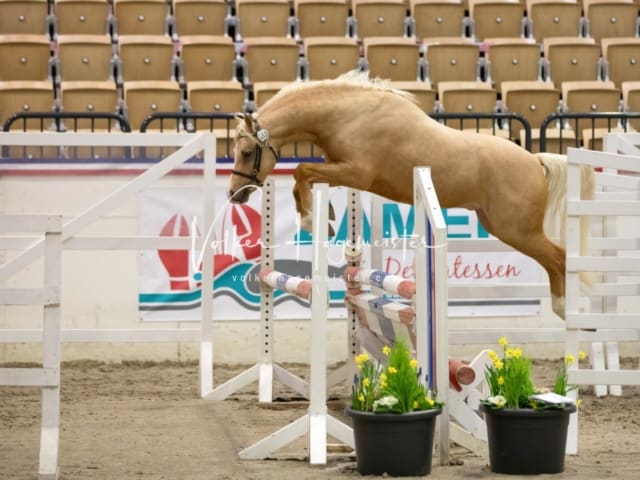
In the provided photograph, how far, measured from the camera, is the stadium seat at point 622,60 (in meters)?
10.4

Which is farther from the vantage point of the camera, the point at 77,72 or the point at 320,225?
the point at 77,72

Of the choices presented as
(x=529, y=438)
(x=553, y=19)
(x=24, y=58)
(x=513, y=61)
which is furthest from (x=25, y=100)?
(x=529, y=438)

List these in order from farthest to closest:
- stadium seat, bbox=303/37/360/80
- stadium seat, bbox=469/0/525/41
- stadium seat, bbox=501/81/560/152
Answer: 1. stadium seat, bbox=469/0/525/41
2. stadium seat, bbox=303/37/360/80
3. stadium seat, bbox=501/81/560/152

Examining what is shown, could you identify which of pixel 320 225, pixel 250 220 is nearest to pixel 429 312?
pixel 320 225

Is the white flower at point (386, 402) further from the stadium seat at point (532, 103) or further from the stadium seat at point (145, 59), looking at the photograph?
the stadium seat at point (145, 59)

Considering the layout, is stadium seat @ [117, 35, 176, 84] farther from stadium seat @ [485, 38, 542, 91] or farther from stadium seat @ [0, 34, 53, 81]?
stadium seat @ [485, 38, 542, 91]

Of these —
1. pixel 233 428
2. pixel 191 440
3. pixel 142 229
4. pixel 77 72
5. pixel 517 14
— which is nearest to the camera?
pixel 191 440

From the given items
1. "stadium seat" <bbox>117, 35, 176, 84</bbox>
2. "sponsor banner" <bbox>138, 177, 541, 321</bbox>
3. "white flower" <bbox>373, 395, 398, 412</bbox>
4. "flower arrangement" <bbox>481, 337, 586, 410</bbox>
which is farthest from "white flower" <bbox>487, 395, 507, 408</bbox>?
"stadium seat" <bbox>117, 35, 176, 84</bbox>

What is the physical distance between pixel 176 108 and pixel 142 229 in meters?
1.33

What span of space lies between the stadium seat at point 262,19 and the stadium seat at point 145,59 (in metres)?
0.90

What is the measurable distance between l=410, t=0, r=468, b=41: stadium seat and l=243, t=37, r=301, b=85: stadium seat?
1427 mm

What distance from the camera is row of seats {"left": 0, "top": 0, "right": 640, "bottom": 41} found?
33.6 ft

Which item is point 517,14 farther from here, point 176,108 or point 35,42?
point 35,42

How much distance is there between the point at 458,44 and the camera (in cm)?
1005
